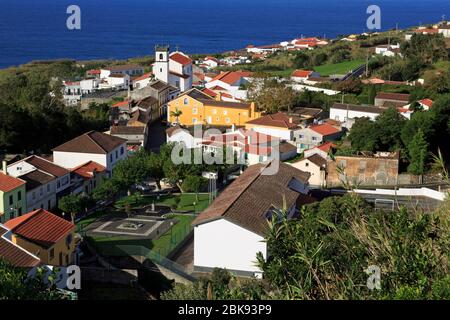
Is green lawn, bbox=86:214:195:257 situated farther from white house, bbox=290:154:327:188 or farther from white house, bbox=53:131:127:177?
white house, bbox=290:154:327:188

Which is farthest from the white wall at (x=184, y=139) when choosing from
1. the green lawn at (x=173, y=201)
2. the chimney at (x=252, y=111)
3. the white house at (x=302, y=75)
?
the white house at (x=302, y=75)

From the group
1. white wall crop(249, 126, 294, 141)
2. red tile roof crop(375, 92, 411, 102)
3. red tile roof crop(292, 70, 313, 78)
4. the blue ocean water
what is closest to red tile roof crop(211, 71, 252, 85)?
red tile roof crop(292, 70, 313, 78)

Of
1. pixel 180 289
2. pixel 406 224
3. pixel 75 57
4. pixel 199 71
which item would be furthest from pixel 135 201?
pixel 75 57

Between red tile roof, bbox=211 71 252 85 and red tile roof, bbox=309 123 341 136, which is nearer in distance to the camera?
red tile roof, bbox=309 123 341 136

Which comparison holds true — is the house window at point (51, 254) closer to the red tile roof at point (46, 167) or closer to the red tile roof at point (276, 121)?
the red tile roof at point (46, 167)

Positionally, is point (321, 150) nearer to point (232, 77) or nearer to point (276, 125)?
point (276, 125)

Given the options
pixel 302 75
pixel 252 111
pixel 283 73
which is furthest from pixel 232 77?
pixel 283 73

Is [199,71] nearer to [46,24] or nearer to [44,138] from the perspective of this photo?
[44,138]
